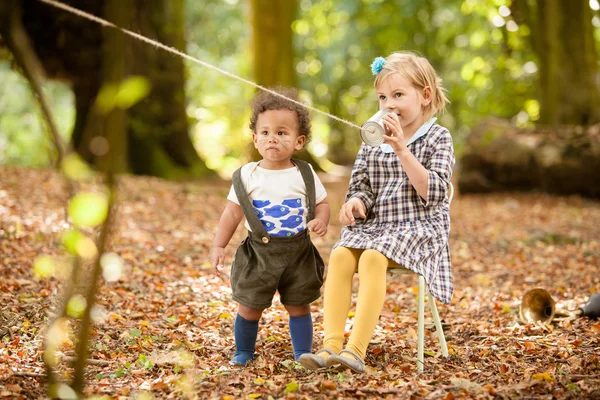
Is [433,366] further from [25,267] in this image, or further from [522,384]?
[25,267]

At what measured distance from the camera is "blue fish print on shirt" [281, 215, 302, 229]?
3051mm

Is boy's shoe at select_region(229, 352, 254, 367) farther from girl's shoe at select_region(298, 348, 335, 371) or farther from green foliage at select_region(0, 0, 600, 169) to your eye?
green foliage at select_region(0, 0, 600, 169)

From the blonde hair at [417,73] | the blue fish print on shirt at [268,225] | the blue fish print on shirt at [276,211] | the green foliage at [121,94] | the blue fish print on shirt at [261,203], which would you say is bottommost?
the blue fish print on shirt at [268,225]

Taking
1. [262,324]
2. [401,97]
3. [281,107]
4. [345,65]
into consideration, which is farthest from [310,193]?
[345,65]

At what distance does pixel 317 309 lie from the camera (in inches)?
170

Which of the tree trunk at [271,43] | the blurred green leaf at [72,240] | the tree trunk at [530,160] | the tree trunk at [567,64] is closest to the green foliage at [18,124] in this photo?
the tree trunk at [271,43]

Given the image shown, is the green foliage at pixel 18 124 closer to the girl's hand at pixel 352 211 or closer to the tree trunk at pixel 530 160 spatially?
the tree trunk at pixel 530 160

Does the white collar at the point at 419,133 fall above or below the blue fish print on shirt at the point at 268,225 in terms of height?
above

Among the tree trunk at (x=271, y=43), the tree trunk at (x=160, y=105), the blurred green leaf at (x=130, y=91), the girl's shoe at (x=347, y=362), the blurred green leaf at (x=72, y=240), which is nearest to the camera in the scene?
the blurred green leaf at (x=130, y=91)

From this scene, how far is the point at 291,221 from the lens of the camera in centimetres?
306

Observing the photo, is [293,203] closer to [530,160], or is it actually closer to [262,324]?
[262,324]

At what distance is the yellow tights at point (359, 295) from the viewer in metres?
2.85

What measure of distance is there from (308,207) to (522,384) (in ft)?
3.94

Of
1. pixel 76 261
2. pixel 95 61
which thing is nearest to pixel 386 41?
pixel 95 61
